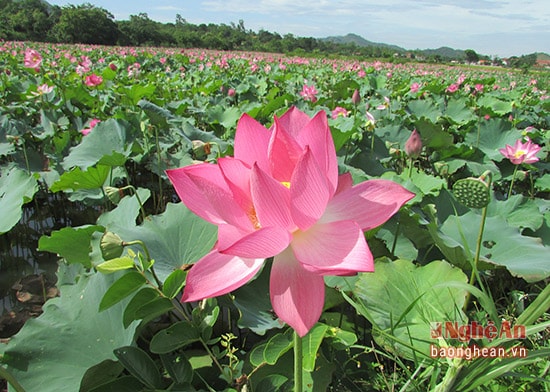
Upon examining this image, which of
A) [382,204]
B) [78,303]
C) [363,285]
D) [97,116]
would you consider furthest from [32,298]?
[97,116]

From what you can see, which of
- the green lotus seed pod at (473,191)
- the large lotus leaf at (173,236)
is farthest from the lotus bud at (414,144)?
the large lotus leaf at (173,236)

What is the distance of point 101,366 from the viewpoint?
0.85m

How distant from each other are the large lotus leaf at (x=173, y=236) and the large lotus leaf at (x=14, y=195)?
13.5 inches

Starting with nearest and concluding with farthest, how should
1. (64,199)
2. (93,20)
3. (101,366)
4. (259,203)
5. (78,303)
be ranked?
(259,203)
(101,366)
(78,303)
(64,199)
(93,20)

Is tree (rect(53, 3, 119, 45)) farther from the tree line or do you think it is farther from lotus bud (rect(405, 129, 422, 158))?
lotus bud (rect(405, 129, 422, 158))

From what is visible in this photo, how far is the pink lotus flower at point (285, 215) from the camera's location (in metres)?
0.49

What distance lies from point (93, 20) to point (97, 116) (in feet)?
86.8

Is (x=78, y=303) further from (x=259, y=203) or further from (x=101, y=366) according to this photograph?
(x=259, y=203)

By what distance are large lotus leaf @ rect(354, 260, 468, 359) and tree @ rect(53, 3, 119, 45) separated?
28.8 m

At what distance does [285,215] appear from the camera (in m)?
0.52

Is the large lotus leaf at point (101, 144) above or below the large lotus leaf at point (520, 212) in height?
above

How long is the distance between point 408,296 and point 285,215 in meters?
0.70

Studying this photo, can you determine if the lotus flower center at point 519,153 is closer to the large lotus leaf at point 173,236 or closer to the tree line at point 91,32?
the large lotus leaf at point 173,236

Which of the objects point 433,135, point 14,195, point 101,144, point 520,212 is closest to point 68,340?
point 14,195
